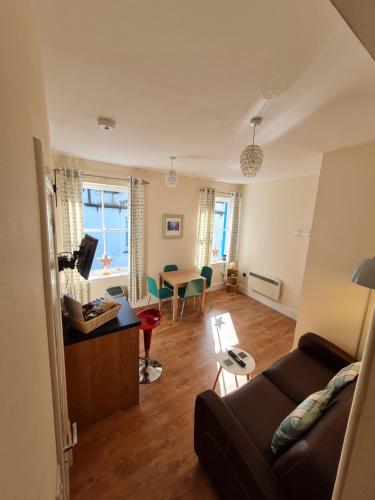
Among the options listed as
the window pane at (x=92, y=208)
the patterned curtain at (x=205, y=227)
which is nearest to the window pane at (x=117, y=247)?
→ the window pane at (x=92, y=208)

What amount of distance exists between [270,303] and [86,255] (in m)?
3.55

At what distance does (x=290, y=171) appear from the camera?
3.08 meters

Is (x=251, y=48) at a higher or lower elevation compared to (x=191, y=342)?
higher

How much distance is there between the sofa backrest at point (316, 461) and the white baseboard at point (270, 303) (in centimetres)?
272

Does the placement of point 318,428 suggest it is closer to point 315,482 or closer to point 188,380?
point 315,482

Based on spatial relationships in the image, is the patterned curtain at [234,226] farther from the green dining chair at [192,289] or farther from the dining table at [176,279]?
the green dining chair at [192,289]

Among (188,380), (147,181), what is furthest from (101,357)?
(147,181)

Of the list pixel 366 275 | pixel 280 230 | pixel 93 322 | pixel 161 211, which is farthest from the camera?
pixel 280 230

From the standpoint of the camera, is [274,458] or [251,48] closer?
[251,48]

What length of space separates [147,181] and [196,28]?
268cm

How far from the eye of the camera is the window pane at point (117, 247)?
11.1 feet

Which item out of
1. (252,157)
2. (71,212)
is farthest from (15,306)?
(71,212)

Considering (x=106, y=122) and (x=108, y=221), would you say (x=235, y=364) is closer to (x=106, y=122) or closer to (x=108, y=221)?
(x=106, y=122)

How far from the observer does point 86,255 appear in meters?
1.63
